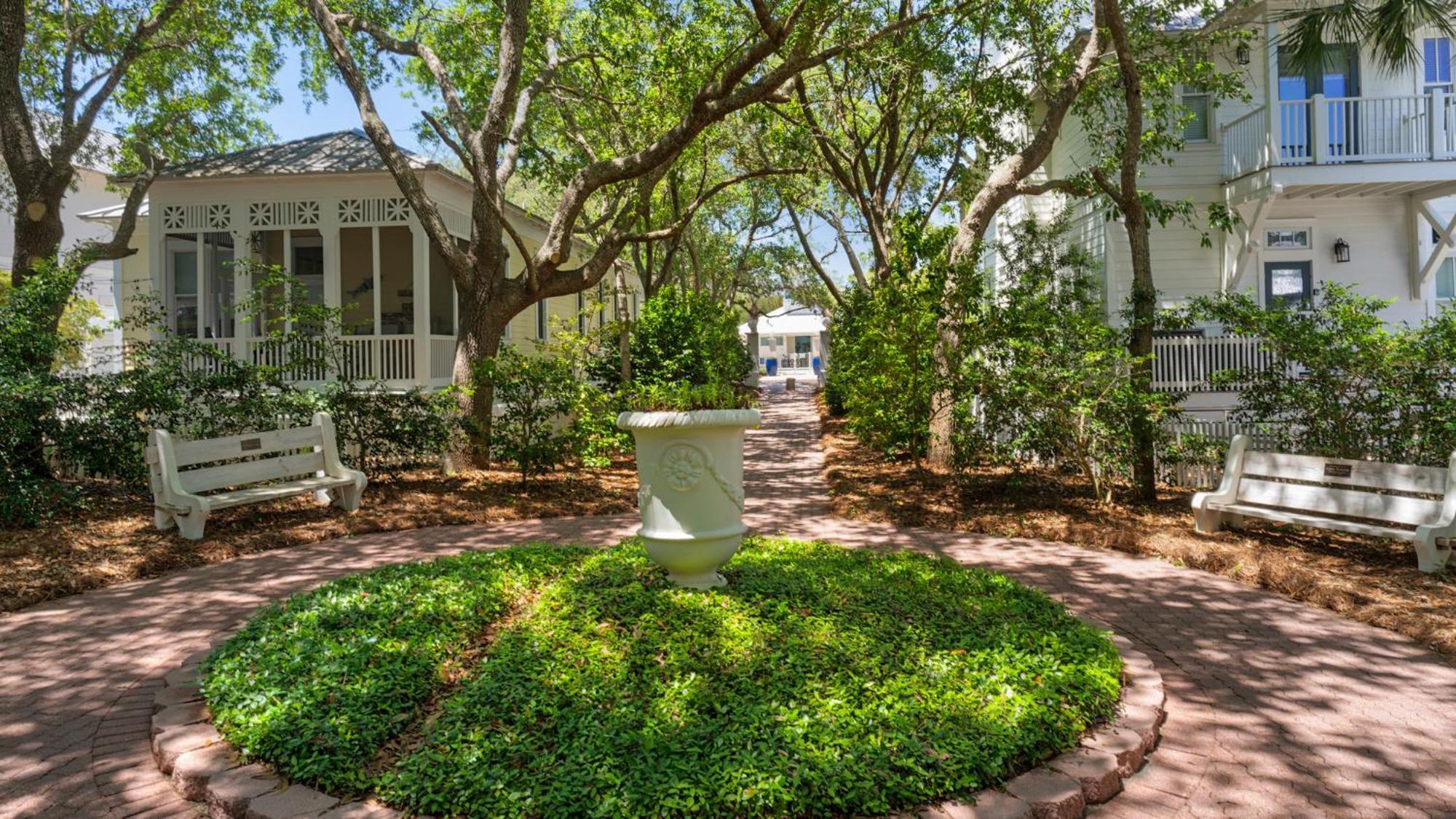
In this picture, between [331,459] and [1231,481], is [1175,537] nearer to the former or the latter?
[1231,481]

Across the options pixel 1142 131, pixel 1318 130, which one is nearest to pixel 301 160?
pixel 1142 131

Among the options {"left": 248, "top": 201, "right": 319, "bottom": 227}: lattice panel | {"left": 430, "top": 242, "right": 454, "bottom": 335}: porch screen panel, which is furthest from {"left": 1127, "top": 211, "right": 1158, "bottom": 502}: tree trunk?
{"left": 430, "top": 242, "right": 454, "bottom": 335}: porch screen panel

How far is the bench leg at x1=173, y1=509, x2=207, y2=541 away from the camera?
25.3 feet

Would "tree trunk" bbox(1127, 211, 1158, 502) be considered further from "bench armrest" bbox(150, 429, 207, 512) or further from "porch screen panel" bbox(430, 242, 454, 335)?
"porch screen panel" bbox(430, 242, 454, 335)

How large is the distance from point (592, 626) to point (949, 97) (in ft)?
38.1

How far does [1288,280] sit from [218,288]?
1918 cm

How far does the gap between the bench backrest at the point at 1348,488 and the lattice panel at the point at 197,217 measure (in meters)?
15.2

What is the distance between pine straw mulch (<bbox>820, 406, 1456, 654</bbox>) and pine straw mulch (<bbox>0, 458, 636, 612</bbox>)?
10.7 ft

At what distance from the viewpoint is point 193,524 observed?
7730 millimetres

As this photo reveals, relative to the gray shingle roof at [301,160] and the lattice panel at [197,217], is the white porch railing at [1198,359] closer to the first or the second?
the gray shingle roof at [301,160]

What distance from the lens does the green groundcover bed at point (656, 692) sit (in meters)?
3.09

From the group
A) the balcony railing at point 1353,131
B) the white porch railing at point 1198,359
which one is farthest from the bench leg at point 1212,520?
the balcony railing at point 1353,131

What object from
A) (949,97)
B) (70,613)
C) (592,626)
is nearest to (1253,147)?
(949,97)

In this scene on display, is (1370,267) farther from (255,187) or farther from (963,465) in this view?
(255,187)
